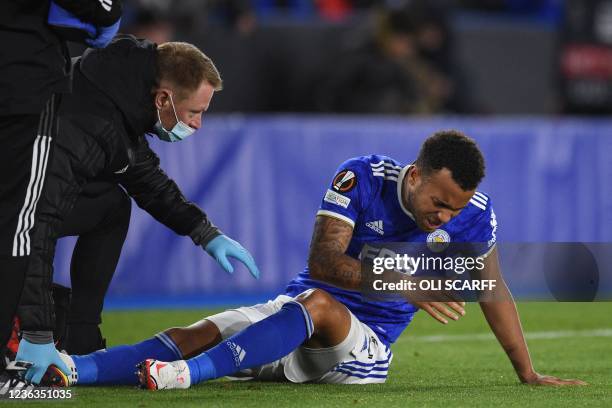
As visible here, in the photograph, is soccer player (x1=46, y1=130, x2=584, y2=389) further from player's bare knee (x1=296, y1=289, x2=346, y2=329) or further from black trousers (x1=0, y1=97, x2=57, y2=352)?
black trousers (x1=0, y1=97, x2=57, y2=352)

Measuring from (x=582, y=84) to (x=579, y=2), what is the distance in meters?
0.98

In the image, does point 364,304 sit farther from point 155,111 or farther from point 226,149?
point 226,149

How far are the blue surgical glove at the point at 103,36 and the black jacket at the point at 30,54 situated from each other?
9 centimetres

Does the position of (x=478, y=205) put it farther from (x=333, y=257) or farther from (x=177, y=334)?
(x=177, y=334)

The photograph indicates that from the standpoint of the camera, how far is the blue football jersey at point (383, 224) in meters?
5.26

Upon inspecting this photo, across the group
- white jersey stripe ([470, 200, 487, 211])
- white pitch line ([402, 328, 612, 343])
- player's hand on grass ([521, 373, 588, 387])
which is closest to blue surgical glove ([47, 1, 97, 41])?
white jersey stripe ([470, 200, 487, 211])

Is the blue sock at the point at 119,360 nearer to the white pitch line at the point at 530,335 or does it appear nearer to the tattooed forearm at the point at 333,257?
the tattooed forearm at the point at 333,257

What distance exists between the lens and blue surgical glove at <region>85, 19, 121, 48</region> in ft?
14.9

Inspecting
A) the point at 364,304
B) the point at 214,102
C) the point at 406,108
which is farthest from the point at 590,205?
the point at 364,304

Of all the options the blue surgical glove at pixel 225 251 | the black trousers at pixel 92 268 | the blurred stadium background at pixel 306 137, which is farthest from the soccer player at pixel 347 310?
the blurred stadium background at pixel 306 137

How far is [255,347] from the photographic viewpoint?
4.84m

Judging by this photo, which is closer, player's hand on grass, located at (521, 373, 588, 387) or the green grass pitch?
the green grass pitch

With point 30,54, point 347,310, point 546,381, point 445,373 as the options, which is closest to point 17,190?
point 30,54

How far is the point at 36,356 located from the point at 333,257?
1202 mm
